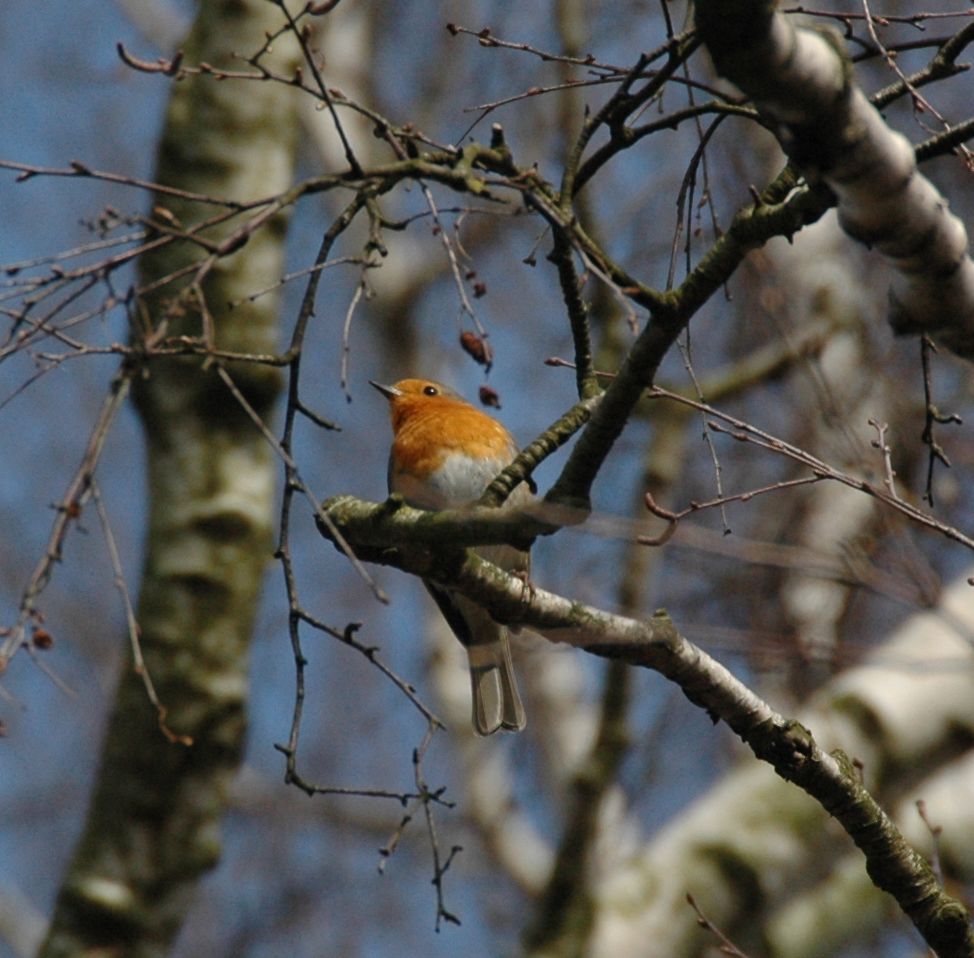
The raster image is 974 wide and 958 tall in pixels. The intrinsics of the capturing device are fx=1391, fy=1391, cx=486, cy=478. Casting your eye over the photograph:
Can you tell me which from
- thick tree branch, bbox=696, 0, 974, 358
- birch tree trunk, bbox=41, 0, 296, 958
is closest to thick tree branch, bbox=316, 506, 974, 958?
thick tree branch, bbox=696, 0, 974, 358

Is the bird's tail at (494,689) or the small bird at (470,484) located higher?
the small bird at (470,484)

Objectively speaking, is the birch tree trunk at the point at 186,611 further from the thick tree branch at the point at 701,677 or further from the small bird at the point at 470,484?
the thick tree branch at the point at 701,677

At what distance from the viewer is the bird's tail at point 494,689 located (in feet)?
14.8

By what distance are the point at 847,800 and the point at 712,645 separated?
54cm

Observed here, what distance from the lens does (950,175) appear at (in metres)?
8.91

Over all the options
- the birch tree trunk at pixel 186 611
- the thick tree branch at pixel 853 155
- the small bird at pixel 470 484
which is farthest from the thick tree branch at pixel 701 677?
the birch tree trunk at pixel 186 611

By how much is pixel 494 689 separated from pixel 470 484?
0.72m

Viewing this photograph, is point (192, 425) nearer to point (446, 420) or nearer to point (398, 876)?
point (446, 420)

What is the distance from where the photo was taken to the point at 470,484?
452 cm

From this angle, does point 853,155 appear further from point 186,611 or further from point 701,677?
point 186,611

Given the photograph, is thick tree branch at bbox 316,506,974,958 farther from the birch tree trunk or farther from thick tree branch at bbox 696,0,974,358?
the birch tree trunk

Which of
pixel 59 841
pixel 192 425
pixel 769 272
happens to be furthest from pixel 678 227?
pixel 59 841

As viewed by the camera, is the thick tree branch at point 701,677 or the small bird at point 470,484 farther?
the small bird at point 470,484

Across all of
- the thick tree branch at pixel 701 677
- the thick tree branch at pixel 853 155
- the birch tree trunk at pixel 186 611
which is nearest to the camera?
the thick tree branch at pixel 853 155
